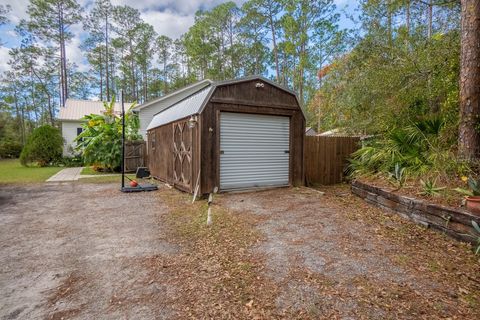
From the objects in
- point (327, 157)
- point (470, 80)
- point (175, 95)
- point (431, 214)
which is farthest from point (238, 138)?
point (175, 95)

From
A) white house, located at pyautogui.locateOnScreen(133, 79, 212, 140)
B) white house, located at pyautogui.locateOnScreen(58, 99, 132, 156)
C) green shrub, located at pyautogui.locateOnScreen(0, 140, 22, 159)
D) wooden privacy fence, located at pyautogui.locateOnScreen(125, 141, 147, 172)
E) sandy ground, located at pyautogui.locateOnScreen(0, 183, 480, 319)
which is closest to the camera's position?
sandy ground, located at pyautogui.locateOnScreen(0, 183, 480, 319)

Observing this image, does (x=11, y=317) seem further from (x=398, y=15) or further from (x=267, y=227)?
(x=398, y=15)

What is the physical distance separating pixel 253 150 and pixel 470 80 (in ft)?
15.9

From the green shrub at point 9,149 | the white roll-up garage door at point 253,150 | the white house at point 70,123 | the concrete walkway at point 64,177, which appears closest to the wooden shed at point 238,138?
the white roll-up garage door at point 253,150

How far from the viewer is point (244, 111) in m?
6.93

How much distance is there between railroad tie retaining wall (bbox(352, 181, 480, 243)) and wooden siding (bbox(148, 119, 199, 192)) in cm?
437

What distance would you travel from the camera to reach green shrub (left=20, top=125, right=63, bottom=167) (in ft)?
48.0

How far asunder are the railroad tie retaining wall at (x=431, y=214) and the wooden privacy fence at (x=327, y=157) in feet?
10.7

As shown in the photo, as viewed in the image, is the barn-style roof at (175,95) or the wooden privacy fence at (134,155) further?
the barn-style roof at (175,95)

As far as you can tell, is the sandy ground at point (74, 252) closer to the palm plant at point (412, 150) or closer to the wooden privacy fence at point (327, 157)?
the palm plant at point (412, 150)

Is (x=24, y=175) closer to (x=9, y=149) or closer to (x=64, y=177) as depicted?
(x=64, y=177)

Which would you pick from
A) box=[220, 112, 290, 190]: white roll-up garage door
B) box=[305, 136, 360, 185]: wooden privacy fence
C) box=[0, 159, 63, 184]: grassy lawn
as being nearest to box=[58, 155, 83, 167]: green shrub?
box=[0, 159, 63, 184]: grassy lawn

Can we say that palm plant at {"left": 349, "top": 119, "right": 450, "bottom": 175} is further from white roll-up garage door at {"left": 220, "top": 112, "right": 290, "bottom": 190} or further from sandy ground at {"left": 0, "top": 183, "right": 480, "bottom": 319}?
white roll-up garage door at {"left": 220, "top": 112, "right": 290, "bottom": 190}

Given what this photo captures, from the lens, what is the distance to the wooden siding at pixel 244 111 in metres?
6.45
